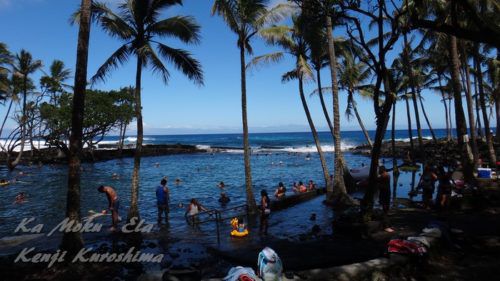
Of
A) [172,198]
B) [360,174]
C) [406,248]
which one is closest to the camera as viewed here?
[406,248]

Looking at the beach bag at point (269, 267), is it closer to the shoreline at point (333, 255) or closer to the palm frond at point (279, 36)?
the shoreline at point (333, 255)

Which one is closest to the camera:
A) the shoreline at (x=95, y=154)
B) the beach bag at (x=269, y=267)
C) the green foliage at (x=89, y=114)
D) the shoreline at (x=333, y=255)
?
the beach bag at (x=269, y=267)

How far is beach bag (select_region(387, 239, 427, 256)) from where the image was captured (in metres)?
8.17

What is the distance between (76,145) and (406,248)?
8.32 metres

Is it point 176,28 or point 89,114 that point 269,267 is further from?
point 89,114

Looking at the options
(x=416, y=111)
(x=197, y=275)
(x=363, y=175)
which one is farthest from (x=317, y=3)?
(x=416, y=111)

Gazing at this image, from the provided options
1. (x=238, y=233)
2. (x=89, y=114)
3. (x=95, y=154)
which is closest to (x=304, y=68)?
(x=238, y=233)

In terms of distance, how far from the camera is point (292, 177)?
3800 cm

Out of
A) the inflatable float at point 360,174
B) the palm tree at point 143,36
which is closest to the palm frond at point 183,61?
the palm tree at point 143,36

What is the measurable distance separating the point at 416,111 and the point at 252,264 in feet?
87.2

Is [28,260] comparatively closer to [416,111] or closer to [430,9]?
[430,9]

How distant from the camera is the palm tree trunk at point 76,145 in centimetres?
952

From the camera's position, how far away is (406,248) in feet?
26.9

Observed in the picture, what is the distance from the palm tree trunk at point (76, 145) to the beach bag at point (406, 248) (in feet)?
25.2
